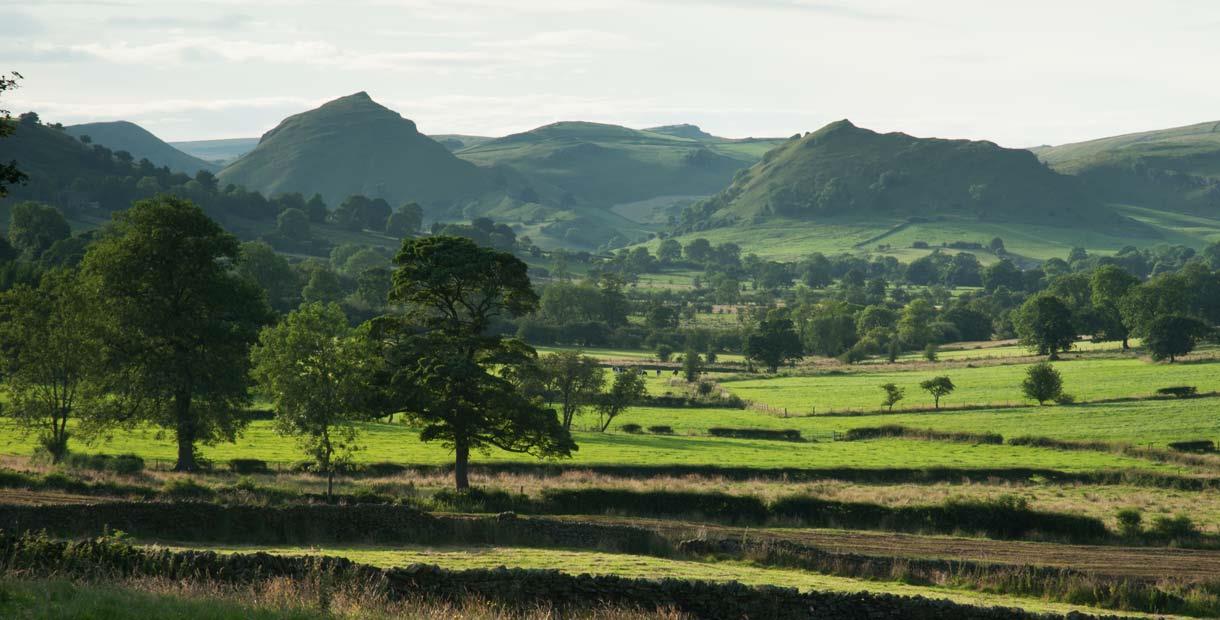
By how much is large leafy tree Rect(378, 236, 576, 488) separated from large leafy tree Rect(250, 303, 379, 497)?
5.20ft

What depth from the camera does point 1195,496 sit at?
60.8 meters

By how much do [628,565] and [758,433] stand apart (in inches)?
2280

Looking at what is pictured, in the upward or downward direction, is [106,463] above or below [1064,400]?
above

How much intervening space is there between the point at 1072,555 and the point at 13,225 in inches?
7696

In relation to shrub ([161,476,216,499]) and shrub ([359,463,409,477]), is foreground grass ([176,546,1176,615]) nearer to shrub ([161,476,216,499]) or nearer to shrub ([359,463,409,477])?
shrub ([161,476,216,499])

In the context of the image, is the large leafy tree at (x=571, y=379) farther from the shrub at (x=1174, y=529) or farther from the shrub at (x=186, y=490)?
the shrub at (x=1174, y=529)

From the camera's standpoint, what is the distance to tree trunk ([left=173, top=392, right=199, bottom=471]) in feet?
185

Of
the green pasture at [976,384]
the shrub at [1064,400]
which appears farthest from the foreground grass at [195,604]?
the shrub at [1064,400]

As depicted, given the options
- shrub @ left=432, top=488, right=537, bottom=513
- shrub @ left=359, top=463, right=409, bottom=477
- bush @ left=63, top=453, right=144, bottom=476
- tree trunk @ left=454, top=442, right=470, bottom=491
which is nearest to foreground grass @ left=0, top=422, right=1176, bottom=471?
shrub @ left=359, top=463, right=409, bottom=477

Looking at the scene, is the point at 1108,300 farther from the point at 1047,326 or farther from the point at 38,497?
→ the point at 38,497

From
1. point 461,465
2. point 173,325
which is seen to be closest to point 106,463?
point 173,325

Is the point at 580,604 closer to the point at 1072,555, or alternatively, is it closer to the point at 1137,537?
the point at 1072,555

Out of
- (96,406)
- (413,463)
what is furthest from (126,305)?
(413,463)

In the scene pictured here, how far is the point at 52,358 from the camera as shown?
5900cm
